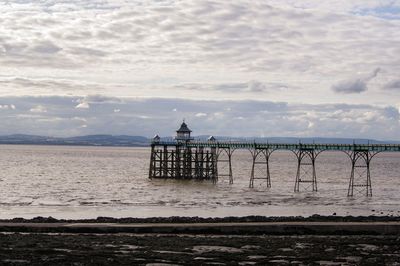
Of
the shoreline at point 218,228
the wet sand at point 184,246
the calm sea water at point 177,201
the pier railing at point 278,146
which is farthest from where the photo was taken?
the pier railing at point 278,146

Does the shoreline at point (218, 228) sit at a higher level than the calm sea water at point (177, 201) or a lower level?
higher

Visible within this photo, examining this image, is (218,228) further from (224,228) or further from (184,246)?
(184,246)

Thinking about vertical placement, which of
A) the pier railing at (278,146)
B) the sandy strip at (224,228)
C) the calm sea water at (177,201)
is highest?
the pier railing at (278,146)

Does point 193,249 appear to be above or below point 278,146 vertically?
below

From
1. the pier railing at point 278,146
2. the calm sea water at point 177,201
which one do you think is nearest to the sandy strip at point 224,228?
the calm sea water at point 177,201

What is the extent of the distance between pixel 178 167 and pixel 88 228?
158 ft

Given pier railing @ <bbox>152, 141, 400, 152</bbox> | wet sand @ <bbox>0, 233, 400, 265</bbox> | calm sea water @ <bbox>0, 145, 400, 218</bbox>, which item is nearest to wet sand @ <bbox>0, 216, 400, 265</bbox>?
wet sand @ <bbox>0, 233, 400, 265</bbox>

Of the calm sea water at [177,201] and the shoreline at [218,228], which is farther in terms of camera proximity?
the calm sea water at [177,201]

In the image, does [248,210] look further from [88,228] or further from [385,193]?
[385,193]

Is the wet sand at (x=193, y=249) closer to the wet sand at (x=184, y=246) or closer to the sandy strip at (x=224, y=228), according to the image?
the wet sand at (x=184, y=246)

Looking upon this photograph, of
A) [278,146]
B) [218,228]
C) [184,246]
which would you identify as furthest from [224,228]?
[278,146]

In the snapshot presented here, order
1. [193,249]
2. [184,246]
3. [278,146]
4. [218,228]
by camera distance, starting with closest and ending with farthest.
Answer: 1. [193,249]
2. [184,246]
3. [218,228]
4. [278,146]

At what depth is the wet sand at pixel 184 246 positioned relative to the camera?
21844 millimetres

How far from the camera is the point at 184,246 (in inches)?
976
